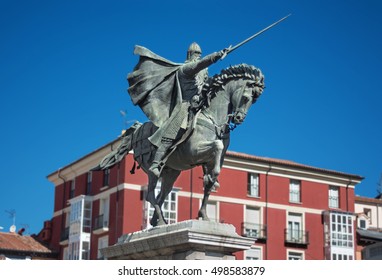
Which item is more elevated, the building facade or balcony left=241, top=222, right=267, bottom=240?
the building facade

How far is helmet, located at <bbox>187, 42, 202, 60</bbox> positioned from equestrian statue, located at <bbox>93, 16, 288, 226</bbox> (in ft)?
0.06

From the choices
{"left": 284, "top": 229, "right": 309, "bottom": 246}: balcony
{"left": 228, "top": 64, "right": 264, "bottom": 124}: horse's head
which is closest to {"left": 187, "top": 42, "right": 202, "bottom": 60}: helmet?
{"left": 228, "top": 64, "right": 264, "bottom": 124}: horse's head

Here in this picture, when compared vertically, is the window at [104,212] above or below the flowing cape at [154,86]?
above

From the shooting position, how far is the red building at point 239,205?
2290 inches

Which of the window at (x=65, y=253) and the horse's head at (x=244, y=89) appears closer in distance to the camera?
the horse's head at (x=244, y=89)

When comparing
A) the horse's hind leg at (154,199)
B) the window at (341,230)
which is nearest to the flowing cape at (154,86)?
the horse's hind leg at (154,199)

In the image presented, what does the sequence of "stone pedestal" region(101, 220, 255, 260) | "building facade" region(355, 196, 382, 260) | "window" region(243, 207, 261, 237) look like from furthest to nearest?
"building facade" region(355, 196, 382, 260) < "window" region(243, 207, 261, 237) < "stone pedestal" region(101, 220, 255, 260)

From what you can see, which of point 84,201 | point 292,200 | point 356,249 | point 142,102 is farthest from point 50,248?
point 142,102

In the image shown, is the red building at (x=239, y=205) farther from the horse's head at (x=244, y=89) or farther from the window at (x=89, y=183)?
the horse's head at (x=244, y=89)

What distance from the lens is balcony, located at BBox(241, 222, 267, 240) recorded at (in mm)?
60875

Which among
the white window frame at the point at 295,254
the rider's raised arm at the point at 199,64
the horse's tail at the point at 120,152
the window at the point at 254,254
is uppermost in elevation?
the white window frame at the point at 295,254

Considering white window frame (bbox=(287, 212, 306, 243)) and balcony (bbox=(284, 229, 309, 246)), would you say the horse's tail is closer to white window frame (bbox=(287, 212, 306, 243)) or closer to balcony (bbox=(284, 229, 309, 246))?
balcony (bbox=(284, 229, 309, 246))

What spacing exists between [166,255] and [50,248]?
53.3 metres
